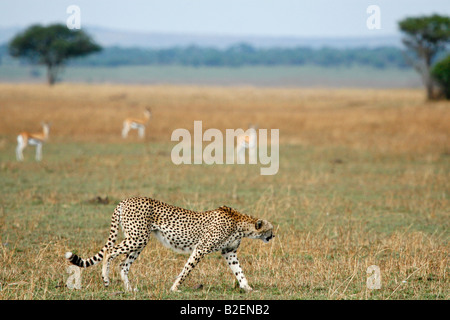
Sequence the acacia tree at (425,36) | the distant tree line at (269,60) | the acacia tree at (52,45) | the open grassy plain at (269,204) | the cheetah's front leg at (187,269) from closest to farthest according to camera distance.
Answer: the cheetah's front leg at (187,269), the open grassy plain at (269,204), the acacia tree at (425,36), the acacia tree at (52,45), the distant tree line at (269,60)

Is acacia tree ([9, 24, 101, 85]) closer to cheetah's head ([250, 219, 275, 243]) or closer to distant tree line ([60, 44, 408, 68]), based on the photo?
cheetah's head ([250, 219, 275, 243])

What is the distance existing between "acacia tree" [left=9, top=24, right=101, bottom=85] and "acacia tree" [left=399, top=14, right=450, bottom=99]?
107 ft

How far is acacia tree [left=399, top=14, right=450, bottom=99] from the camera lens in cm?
4562

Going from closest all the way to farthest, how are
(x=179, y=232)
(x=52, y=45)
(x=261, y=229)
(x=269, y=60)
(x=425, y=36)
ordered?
1. (x=179, y=232)
2. (x=261, y=229)
3. (x=425, y=36)
4. (x=52, y=45)
5. (x=269, y=60)

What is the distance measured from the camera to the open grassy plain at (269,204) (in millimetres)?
7078

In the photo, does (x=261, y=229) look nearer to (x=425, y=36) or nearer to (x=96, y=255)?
(x=96, y=255)

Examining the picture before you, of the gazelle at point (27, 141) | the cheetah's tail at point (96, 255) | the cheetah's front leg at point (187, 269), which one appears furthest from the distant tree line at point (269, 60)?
the cheetah's front leg at point (187, 269)

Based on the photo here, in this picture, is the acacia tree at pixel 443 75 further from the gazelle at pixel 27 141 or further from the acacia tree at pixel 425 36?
the gazelle at pixel 27 141

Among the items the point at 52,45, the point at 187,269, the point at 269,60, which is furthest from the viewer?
the point at 269,60

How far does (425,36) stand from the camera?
46375 mm

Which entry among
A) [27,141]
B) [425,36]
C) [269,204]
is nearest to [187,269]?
[269,204]

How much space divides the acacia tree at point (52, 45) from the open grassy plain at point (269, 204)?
129ft

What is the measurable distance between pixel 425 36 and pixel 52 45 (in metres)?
35.4

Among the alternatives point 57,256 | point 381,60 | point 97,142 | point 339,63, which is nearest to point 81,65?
point 339,63
